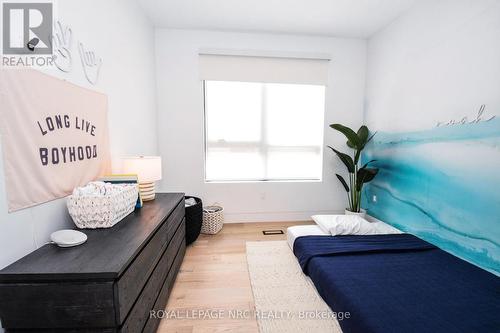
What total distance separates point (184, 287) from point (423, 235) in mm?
2341

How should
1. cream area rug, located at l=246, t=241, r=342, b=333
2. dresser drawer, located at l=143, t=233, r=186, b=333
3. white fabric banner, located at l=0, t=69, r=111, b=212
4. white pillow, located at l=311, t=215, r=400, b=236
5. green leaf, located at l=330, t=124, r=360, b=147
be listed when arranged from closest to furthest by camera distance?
white fabric banner, located at l=0, t=69, r=111, b=212
dresser drawer, located at l=143, t=233, r=186, b=333
cream area rug, located at l=246, t=241, r=342, b=333
white pillow, located at l=311, t=215, r=400, b=236
green leaf, located at l=330, t=124, r=360, b=147

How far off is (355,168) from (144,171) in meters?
2.61

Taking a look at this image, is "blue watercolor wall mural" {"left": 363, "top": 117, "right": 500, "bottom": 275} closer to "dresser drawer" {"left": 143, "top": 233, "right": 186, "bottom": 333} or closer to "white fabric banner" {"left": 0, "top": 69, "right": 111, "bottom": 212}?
"dresser drawer" {"left": 143, "top": 233, "right": 186, "bottom": 333}

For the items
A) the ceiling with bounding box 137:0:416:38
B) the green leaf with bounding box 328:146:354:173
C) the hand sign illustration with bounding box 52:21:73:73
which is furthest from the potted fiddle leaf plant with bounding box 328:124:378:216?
the hand sign illustration with bounding box 52:21:73:73

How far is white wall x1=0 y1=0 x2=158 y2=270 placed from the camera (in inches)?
42.9

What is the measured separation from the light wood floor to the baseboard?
0.50 m

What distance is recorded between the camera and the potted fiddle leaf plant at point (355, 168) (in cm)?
293

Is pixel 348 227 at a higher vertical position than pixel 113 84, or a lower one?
lower

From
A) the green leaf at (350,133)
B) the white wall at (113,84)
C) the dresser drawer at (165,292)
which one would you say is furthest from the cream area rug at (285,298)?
the green leaf at (350,133)

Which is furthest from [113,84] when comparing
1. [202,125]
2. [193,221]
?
[193,221]

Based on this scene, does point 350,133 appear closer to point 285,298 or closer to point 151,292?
point 285,298

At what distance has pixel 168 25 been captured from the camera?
2.94 metres

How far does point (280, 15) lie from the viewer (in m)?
2.69

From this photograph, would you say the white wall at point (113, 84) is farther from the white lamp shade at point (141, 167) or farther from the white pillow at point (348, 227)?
the white pillow at point (348, 227)
